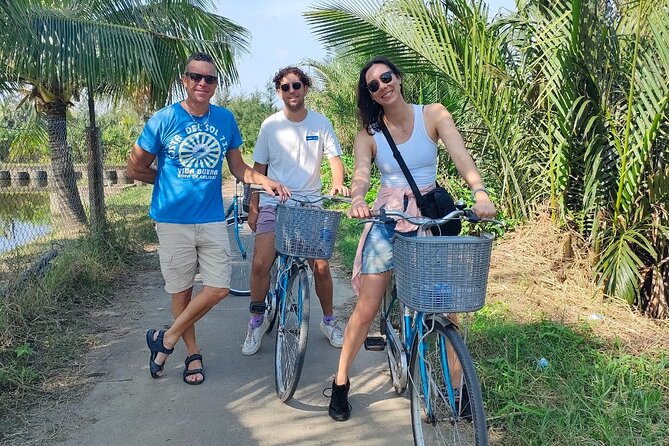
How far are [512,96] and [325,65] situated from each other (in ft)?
38.6

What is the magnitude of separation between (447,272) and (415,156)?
87 cm

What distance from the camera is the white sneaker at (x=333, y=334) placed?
179 inches

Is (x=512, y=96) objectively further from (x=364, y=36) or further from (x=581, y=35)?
(x=364, y=36)

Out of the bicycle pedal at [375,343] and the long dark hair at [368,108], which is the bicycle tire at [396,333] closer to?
the bicycle pedal at [375,343]

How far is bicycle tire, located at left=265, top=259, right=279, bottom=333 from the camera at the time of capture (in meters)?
4.42

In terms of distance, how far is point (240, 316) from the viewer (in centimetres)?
538

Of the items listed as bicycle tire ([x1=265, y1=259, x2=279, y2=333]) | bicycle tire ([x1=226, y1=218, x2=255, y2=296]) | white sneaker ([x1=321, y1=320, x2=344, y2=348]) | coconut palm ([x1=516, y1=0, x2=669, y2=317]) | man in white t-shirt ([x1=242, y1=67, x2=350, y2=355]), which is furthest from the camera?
bicycle tire ([x1=226, y1=218, x2=255, y2=296])

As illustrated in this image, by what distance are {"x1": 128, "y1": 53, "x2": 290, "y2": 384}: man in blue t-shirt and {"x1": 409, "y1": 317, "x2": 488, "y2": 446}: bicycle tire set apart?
1.40m

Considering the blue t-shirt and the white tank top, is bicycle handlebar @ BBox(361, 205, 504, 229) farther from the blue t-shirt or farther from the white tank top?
the blue t-shirt

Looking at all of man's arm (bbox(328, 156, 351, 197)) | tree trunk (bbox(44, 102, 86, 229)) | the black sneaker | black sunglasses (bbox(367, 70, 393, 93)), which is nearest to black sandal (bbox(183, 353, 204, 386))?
the black sneaker

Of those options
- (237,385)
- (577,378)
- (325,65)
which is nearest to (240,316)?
(237,385)

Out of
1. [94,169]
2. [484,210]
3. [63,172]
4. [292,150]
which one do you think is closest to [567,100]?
[292,150]

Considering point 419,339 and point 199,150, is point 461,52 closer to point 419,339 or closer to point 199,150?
point 199,150

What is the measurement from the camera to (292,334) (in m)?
3.84
